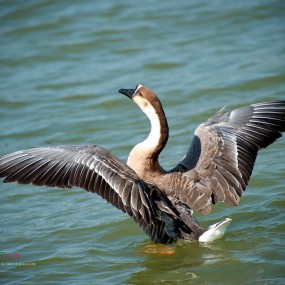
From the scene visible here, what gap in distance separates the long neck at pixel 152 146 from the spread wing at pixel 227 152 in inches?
15.7

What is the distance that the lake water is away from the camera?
7859 mm

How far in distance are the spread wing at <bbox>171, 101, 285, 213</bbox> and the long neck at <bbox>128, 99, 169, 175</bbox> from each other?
40 cm

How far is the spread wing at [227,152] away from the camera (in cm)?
796

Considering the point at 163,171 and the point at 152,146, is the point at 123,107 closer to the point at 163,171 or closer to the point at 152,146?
the point at 163,171

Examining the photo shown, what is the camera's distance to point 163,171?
327 inches

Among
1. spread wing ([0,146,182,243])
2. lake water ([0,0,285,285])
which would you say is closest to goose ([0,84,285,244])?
spread wing ([0,146,182,243])

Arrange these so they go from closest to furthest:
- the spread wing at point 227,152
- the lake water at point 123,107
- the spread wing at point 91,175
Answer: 1. the spread wing at point 91,175
2. the lake water at point 123,107
3. the spread wing at point 227,152

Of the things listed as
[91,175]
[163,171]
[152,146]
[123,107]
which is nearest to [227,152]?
[163,171]

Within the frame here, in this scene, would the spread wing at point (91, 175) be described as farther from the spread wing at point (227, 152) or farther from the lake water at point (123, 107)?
the lake water at point (123, 107)

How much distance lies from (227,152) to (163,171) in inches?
32.6

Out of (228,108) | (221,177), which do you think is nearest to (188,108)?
(228,108)

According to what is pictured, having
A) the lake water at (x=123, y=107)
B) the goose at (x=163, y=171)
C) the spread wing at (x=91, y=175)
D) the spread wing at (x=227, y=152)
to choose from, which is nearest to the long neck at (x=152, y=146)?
the goose at (x=163, y=171)

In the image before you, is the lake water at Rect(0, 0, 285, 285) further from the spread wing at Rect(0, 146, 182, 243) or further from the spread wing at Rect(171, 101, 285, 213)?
the spread wing at Rect(0, 146, 182, 243)

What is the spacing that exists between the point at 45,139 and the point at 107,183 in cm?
538
